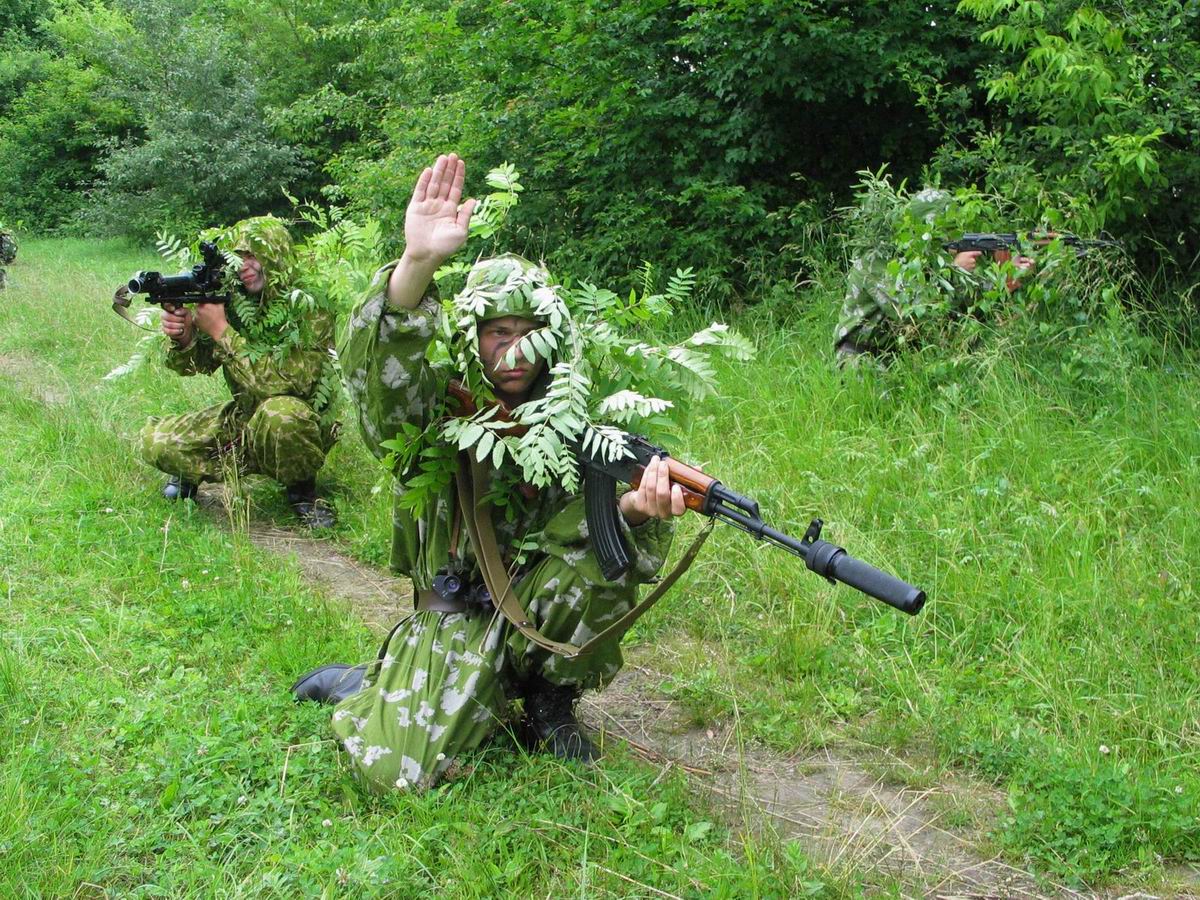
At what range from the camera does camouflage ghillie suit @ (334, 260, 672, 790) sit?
9.85ft

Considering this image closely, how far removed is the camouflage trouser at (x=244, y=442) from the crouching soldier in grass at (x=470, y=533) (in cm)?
221

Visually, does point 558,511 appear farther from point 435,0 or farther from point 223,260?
point 435,0

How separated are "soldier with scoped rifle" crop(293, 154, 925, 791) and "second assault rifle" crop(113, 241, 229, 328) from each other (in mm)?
2382

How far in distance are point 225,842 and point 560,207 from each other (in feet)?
25.4

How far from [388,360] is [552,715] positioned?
126 cm

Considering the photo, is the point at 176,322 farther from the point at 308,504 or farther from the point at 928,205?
the point at 928,205

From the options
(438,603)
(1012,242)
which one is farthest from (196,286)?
(1012,242)

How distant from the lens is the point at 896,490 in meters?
5.06

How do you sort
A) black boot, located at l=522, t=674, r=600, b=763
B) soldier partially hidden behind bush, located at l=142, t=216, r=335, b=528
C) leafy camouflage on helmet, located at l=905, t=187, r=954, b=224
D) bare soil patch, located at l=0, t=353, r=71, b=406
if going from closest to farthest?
1. black boot, located at l=522, t=674, r=600, b=763
2. soldier partially hidden behind bush, located at l=142, t=216, r=335, b=528
3. leafy camouflage on helmet, located at l=905, t=187, r=954, b=224
4. bare soil patch, located at l=0, t=353, r=71, b=406

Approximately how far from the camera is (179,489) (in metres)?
5.79

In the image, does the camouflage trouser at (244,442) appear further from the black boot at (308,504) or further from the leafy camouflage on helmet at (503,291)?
the leafy camouflage on helmet at (503,291)

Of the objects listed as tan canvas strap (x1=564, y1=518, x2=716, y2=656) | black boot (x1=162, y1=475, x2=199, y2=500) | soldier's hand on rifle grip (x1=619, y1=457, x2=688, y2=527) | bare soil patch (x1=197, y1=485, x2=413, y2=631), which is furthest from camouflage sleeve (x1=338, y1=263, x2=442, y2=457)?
black boot (x1=162, y1=475, x2=199, y2=500)

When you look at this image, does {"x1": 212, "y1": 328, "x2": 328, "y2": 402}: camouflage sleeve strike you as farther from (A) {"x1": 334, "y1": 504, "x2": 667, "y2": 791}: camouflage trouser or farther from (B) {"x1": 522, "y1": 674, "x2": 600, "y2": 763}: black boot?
(B) {"x1": 522, "y1": 674, "x2": 600, "y2": 763}: black boot

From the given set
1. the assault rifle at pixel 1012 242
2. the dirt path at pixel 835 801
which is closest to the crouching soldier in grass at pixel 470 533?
the dirt path at pixel 835 801
